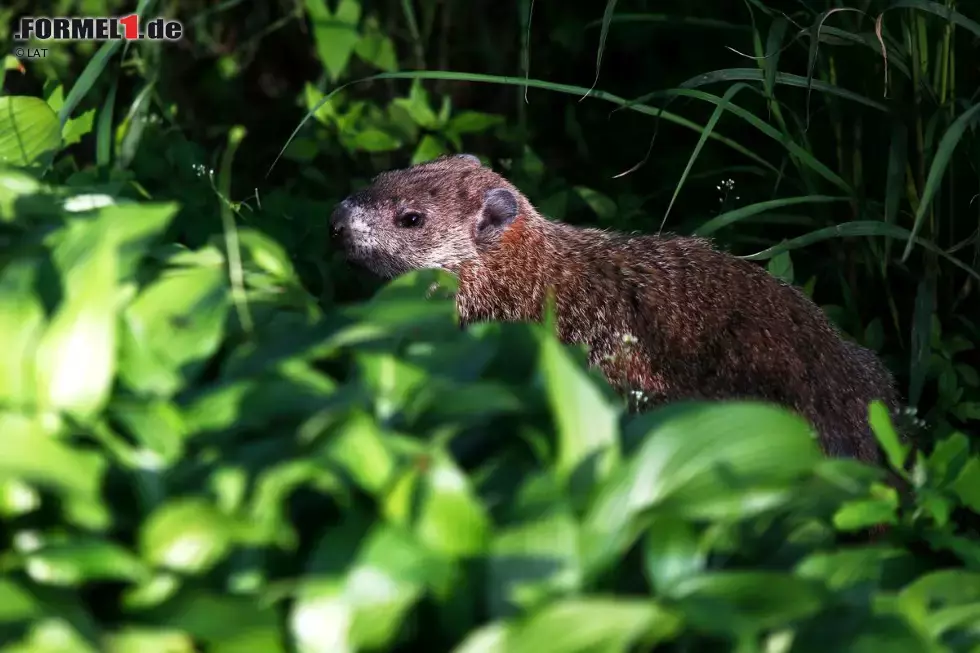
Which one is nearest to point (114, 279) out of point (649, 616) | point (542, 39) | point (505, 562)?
point (505, 562)

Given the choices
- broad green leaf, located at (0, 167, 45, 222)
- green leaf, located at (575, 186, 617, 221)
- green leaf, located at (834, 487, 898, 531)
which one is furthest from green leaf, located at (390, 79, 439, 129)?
green leaf, located at (834, 487, 898, 531)

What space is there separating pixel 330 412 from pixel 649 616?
18.9 inches

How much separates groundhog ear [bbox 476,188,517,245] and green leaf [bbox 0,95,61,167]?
67.4 inches

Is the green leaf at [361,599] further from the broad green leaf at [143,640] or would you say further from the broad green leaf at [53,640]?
the broad green leaf at [53,640]

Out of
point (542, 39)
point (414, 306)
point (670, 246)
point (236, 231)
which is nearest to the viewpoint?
point (414, 306)

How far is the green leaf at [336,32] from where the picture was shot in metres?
4.91

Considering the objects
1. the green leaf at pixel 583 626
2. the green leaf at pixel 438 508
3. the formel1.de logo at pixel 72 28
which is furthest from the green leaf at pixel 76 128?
the green leaf at pixel 583 626

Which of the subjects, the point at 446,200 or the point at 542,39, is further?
the point at 542,39

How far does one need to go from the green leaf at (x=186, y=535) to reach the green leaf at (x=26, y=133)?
1.58m

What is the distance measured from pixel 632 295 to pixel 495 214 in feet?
2.05

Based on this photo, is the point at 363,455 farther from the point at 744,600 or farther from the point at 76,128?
the point at 76,128

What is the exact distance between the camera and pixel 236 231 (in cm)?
215

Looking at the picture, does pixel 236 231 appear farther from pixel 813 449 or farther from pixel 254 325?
pixel 813 449

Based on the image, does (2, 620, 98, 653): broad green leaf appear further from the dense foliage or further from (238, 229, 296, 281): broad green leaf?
(238, 229, 296, 281): broad green leaf
